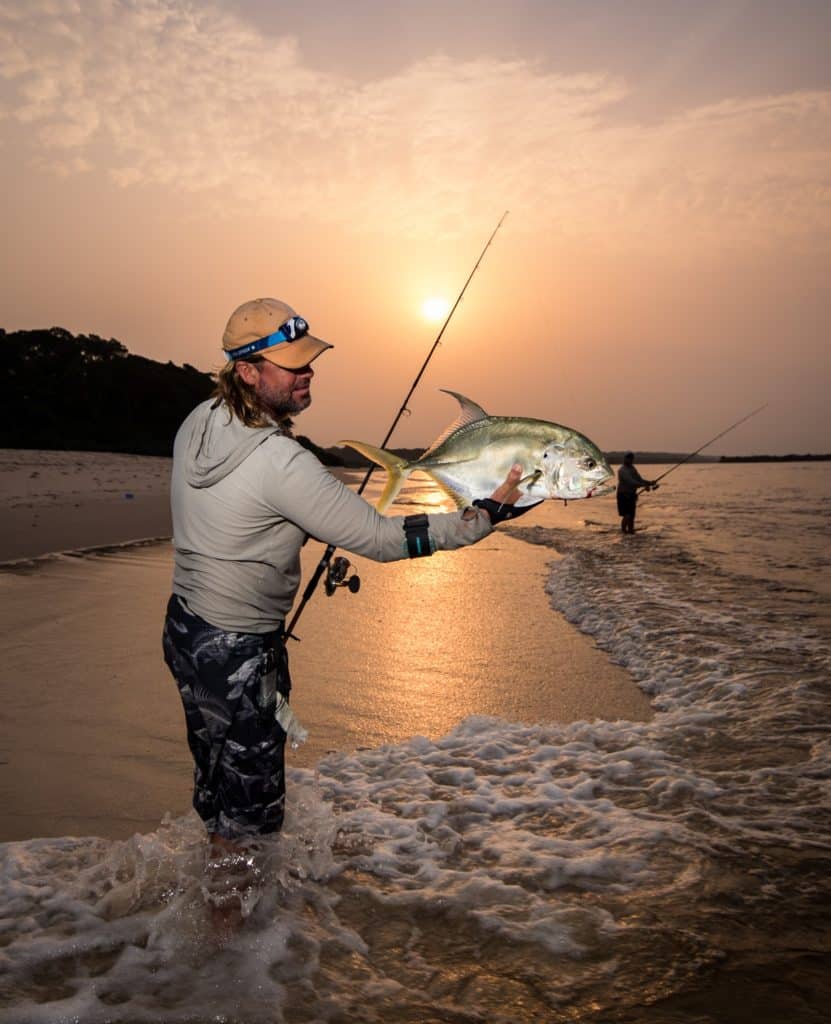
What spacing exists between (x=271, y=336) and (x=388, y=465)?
26.0 inches

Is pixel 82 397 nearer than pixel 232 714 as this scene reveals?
No

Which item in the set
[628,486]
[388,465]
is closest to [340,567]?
[388,465]

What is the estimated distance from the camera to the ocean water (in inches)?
117

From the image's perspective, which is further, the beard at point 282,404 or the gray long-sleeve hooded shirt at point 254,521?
the beard at point 282,404

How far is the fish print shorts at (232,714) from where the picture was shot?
301cm

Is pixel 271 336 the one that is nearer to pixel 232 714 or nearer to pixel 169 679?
pixel 232 714

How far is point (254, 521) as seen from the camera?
9.46ft

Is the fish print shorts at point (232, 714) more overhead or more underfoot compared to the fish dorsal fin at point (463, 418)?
more underfoot

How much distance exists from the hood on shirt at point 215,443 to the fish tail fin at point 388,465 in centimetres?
34

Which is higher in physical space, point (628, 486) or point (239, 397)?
point (239, 397)

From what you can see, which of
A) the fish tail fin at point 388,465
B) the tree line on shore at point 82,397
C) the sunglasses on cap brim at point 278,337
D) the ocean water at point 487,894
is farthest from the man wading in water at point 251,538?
the tree line on shore at point 82,397

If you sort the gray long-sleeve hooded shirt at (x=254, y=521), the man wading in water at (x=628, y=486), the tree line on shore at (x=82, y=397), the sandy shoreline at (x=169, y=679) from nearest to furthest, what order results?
1. the gray long-sleeve hooded shirt at (x=254, y=521)
2. the sandy shoreline at (x=169, y=679)
3. the man wading in water at (x=628, y=486)
4. the tree line on shore at (x=82, y=397)

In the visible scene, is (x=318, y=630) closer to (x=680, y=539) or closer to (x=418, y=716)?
(x=418, y=716)

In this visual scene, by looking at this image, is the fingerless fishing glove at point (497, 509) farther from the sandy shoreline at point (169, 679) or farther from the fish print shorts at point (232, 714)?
the sandy shoreline at point (169, 679)
